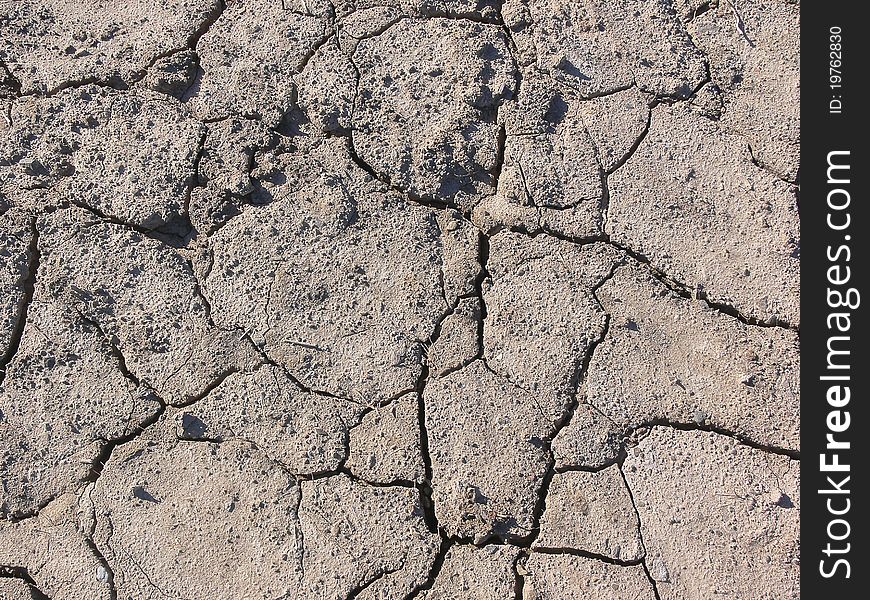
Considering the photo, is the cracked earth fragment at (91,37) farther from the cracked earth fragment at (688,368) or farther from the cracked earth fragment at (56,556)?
the cracked earth fragment at (688,368)

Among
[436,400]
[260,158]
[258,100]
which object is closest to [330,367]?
[436,400]

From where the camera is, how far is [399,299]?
2.39 m

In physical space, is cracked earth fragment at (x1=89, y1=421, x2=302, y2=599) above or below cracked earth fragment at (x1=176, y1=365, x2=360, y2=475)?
below

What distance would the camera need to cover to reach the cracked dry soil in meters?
2.27

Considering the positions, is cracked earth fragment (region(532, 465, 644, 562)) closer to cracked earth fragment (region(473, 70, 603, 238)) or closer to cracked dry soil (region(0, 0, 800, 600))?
cracked dry soil (region(0, 0, 800, 600))

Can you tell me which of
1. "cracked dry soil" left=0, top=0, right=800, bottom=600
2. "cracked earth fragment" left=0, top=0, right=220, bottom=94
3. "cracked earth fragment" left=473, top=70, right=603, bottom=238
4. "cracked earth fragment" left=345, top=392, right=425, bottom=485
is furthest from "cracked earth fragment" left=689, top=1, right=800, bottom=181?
"cracked earth fragment" left=0, top=0, right=220, bottom=94

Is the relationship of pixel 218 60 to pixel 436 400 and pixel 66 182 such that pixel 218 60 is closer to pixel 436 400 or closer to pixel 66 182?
pixel 66 182

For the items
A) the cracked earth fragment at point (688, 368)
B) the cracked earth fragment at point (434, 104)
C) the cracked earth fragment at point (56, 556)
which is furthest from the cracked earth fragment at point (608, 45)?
the cracked earth fragment at point (56, 556)

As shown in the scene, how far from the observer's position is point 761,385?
7.68ft

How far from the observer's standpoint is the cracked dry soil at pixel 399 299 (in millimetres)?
2270

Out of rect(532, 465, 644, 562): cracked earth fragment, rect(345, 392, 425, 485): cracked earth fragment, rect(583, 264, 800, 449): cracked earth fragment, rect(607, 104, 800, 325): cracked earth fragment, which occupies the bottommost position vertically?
rect(532, 465, 644, 562): cracked earth fragment

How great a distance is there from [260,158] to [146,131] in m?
0.38

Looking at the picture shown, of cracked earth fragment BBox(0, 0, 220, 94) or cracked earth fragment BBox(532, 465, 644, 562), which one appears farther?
cracked earth fragment BBox(0, 0, 220, 94)
